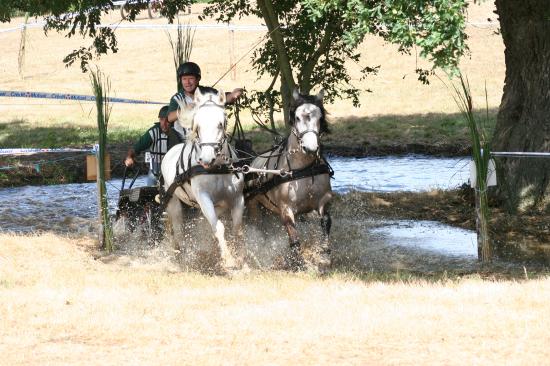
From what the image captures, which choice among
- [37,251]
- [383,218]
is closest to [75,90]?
[383,218]

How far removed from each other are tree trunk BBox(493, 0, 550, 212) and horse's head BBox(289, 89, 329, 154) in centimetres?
472

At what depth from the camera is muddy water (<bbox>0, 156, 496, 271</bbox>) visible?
466 inches

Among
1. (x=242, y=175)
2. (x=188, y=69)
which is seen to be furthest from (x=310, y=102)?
(x=188, y=69)

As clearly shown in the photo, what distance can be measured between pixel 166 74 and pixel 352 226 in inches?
1031

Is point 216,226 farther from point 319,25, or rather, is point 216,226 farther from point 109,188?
point 109,188

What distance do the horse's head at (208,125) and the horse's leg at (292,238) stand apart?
120 cm

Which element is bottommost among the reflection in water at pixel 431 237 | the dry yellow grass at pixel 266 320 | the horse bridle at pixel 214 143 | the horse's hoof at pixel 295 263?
the reflection in water at pixel 431 237

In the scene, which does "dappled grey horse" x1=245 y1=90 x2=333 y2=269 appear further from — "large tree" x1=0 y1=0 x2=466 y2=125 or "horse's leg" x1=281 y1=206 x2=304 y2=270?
"large tree" x1=0 y1=0 x2=466 y2=125

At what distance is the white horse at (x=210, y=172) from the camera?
996 centimetres

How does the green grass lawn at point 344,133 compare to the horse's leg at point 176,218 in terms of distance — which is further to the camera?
the green grass lawn at point 344,133

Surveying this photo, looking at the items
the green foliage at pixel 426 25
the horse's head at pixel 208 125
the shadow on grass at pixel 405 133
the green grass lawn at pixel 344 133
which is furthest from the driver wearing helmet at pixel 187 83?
the shadow on grass at pixel 405 133

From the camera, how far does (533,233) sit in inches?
531

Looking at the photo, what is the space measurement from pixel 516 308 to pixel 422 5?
10.3 feet

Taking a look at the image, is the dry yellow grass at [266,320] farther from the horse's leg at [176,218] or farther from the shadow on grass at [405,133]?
the shadow on grass at [405,133]
